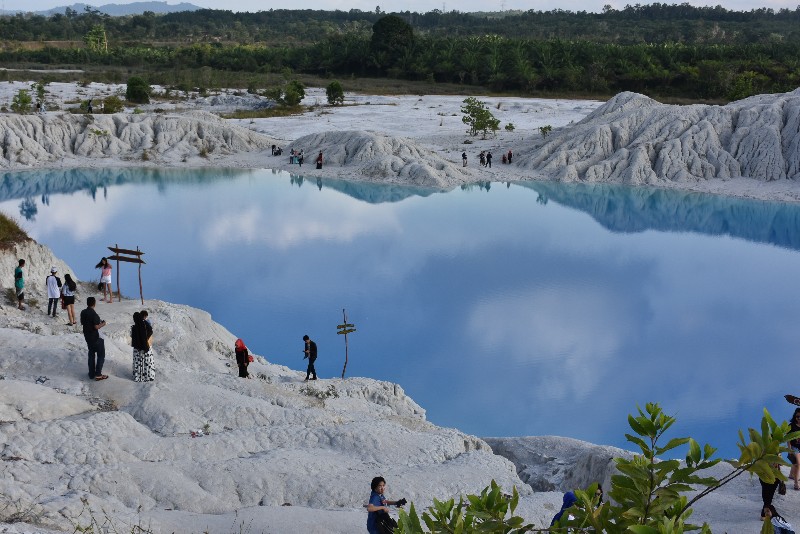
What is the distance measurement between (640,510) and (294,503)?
7541 mm

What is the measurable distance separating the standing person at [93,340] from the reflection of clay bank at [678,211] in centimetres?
2936

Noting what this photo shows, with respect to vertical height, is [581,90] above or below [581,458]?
above

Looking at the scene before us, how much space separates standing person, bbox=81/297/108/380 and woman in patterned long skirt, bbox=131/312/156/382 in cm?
53

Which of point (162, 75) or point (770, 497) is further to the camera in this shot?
point (162, 75)

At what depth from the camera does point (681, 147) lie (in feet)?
162

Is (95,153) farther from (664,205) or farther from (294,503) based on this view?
(294,503)

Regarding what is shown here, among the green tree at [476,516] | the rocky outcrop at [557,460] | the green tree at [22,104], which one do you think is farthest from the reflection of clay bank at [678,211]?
the green tree at [22,104]

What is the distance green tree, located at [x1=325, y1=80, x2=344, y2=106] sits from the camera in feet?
245

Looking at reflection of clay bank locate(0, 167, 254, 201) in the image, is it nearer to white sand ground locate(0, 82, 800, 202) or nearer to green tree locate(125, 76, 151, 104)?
white sand ground locate(0, 82, 800, 202)

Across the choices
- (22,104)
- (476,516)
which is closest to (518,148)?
(22,104)

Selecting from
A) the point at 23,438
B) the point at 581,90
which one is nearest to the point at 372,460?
the point at 23,438

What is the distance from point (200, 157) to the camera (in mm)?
52906

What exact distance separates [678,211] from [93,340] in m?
36.1

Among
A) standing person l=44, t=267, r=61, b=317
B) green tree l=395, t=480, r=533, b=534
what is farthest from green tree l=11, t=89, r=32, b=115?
green tree l=395, t=480, r=533, b=534
